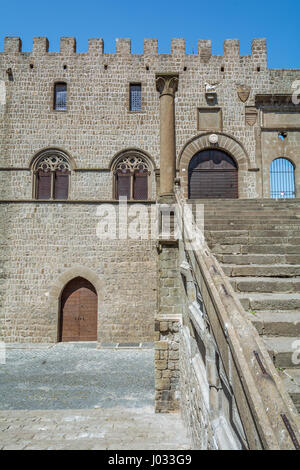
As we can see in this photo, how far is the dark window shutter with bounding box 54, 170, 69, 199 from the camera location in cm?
1351

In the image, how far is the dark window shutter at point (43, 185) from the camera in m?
13.5

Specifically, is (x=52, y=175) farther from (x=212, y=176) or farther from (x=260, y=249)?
(x=260, y=249)

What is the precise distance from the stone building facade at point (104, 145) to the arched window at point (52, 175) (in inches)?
6.7

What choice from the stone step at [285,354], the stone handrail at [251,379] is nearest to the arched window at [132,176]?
the stone handrail at [251,379]

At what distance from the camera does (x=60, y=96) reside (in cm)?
1399

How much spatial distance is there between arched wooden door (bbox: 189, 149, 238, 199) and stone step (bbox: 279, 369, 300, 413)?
1116 centimetres

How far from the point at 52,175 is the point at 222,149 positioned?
751 centimetres

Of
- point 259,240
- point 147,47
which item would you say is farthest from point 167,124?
point 147,47

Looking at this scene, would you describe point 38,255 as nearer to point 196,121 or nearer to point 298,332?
point 196,121

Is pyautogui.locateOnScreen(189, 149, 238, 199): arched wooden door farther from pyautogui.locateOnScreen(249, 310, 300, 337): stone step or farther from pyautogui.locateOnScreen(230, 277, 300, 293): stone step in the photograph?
pyautogui.locateOnScreen(249, 310, 300, 337): stone step

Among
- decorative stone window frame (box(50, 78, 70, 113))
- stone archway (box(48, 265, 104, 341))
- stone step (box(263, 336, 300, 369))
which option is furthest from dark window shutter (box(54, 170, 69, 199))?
stone step (box(263, 336, 300, 369))

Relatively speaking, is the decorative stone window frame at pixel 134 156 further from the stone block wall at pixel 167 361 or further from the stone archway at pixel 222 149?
the stone block wall at pixel 167 361

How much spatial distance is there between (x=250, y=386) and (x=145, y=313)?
1093 centimetres
